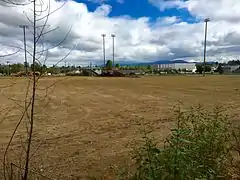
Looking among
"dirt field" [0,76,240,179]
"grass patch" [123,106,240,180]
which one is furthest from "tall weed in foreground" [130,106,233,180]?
"dirt field" [0,76,240,179]

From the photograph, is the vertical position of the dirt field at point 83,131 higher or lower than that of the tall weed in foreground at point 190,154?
lower

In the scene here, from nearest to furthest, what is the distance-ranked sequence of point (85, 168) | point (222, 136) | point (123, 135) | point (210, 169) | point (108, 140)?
point (210, 169) → point (222, 136) → point (85, 168) → point (108, 140) → point (123, 135)

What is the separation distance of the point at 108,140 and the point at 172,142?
6.83 metres

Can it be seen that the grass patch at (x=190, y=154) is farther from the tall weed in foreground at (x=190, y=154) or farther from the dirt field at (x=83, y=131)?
the dirt field at (x=83, y=131)

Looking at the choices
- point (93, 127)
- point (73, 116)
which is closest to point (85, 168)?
point (93, 127)

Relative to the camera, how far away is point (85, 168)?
25.5ft

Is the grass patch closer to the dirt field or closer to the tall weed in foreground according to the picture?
the tall weed in foreground

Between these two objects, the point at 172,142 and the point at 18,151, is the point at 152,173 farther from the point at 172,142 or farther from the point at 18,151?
the point at 18,151

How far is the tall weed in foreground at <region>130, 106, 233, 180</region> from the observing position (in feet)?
13.1

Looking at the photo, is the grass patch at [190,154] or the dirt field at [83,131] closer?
the grass patch at [190,154]

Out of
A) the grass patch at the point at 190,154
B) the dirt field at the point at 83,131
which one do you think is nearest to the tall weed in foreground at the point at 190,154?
the grass patch at the point at 190,154

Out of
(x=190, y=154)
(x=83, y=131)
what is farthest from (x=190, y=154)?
(x=83, y=131)

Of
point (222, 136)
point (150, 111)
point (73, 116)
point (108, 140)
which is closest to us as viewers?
point (222, 136)

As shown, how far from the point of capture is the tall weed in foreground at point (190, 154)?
399cm
